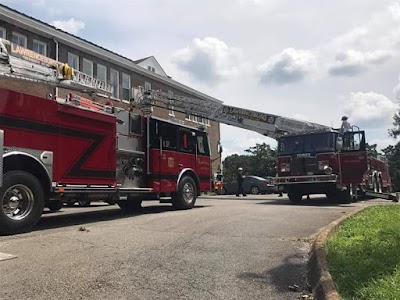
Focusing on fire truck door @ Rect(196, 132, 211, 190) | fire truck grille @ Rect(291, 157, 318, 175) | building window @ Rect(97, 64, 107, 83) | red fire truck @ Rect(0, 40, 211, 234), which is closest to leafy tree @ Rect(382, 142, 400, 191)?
building window @ Rect(97, 64, 107, 83)

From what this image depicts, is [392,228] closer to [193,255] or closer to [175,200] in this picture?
[193,255]

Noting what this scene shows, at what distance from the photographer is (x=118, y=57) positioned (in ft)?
96.8

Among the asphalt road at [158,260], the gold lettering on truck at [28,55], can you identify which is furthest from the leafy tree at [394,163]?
the gold lettering on truck at [28,55]

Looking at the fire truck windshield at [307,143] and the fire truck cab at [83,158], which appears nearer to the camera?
the fire truck cab at [83,158]

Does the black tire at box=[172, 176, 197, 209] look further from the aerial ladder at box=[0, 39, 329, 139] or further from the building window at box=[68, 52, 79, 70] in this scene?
the building window at box=[68, 52, 79, 70]

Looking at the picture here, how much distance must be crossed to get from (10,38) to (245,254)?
19.0 m

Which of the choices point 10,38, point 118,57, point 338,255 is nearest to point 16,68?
point 338,255

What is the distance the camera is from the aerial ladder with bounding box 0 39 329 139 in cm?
972

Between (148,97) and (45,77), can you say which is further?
(148,97)

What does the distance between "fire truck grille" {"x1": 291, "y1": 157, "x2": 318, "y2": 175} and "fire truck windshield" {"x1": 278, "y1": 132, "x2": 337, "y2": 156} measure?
0.30 metres

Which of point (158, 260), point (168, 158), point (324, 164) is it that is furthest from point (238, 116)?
point (158, 260)

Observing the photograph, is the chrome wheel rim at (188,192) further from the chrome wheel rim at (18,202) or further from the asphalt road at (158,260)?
the chrome wheel rim at (18,202)

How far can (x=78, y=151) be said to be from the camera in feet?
32.8

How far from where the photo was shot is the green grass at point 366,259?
4.42m
